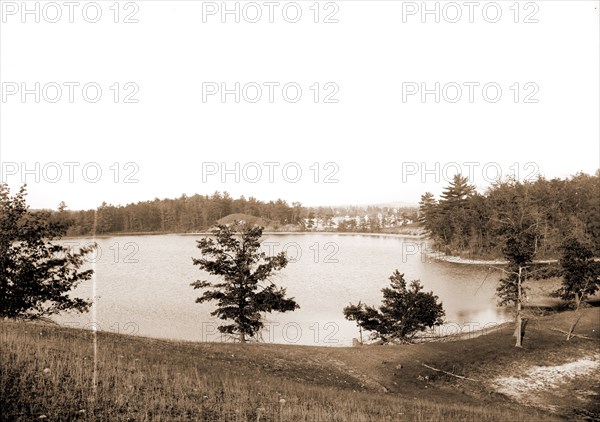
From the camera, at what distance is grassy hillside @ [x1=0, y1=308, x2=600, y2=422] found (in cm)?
955

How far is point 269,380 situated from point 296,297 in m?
35.1

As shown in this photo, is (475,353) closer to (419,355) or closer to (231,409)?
(419,355)

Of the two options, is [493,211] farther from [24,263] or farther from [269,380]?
[24,263]

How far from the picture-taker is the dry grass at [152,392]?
352 inches

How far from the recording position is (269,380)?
1627 cm

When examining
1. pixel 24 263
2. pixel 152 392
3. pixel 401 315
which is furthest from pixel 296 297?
pixel 152 392

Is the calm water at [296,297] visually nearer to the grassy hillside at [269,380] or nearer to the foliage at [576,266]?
the foliage at [576,266]

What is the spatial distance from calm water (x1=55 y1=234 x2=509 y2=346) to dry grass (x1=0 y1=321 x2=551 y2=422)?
1879cm

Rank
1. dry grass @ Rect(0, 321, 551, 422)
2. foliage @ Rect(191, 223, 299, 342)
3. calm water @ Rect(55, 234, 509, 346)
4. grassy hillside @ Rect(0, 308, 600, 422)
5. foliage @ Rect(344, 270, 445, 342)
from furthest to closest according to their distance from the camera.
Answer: calm water @ Rect(55, 234, 509, 346) → foliage @ Rect(344, 270, 445, 342) → foliage @ Rect(191, 223, 299, 342) → grassy hillside @ Rect(0, 308, 600, 422) → dry grass @ Rect(0, 321, 551, 422)

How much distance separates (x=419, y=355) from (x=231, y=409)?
19.5m

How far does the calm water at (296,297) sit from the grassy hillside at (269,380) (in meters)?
7.33

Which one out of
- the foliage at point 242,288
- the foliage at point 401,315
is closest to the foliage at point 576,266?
the foliage at point 401,315

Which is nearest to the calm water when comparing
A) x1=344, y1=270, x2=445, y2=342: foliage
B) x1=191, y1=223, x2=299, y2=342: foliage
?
x1=344, y1=270, x2=445, y2=342: foliage

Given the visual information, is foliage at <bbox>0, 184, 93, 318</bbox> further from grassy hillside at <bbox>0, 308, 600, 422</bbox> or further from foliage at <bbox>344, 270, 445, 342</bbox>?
foliage at <bbox>344, 270, 445, 342</bbox>
